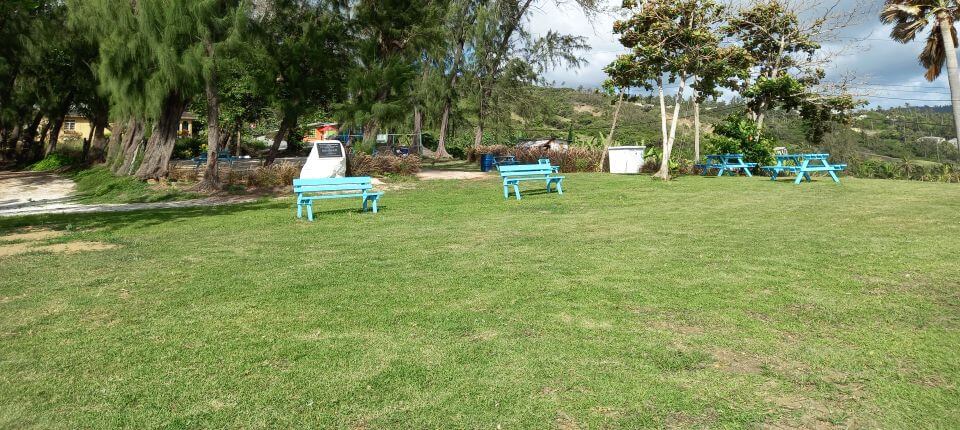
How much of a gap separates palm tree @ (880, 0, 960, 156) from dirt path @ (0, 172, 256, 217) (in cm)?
2301

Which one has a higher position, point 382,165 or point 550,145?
point 550,145

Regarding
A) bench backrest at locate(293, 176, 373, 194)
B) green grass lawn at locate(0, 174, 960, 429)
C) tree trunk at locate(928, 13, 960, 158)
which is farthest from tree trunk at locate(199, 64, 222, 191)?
tree trunk at locate(928, 13, 960, 158)

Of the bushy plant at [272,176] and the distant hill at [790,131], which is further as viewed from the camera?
the distant hill at [790,131]

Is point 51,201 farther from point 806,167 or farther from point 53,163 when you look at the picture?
point 806,167

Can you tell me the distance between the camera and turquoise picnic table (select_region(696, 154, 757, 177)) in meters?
19.6

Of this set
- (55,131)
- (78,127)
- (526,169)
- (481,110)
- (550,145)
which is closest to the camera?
(526,169)

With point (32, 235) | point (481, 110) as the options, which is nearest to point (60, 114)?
point (481, 110)

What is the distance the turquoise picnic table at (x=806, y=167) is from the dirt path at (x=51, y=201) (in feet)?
46.9

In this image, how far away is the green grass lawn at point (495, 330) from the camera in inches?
126

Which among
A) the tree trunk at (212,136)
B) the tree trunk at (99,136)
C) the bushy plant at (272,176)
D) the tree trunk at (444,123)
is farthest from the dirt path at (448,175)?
the tree trunk at (99,136)

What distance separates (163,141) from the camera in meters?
19.8

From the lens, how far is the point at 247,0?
1652 cm

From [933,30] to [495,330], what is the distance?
2635 cm

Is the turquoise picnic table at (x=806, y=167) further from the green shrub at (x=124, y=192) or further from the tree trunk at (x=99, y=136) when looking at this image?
the tree trunk at (x=99, y=136)
